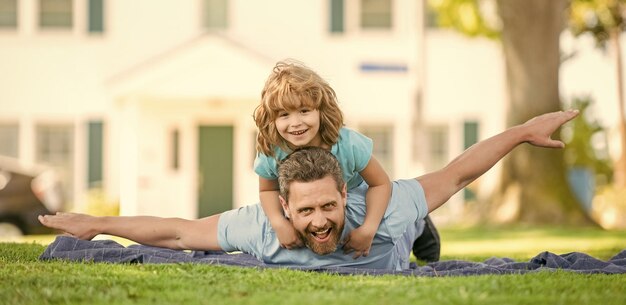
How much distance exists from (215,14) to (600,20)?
834 cm

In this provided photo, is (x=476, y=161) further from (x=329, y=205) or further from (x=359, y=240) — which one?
(x=329, y=205)

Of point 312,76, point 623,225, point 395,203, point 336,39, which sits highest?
point 336,39

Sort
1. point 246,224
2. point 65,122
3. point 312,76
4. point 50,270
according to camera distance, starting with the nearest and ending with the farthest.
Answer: point 50,270, point 312,76, point 246,224, point 65,122

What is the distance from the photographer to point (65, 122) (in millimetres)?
21938

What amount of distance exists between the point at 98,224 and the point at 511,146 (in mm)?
2840

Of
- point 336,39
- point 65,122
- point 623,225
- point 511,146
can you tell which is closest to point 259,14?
point 336,39

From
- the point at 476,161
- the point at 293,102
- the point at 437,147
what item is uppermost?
the point at 293,102

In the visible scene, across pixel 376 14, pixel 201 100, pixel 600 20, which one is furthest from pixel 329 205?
pixel 600 20

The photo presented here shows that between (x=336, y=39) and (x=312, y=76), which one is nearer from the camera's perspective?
(x=312, y=76)

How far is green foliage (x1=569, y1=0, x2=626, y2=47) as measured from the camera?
23109 mm

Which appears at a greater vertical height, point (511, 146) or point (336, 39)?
point (336, 39)

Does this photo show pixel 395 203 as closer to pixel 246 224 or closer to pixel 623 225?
pixel 246 224

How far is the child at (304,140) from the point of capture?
660cm

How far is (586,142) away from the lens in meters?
20.9
